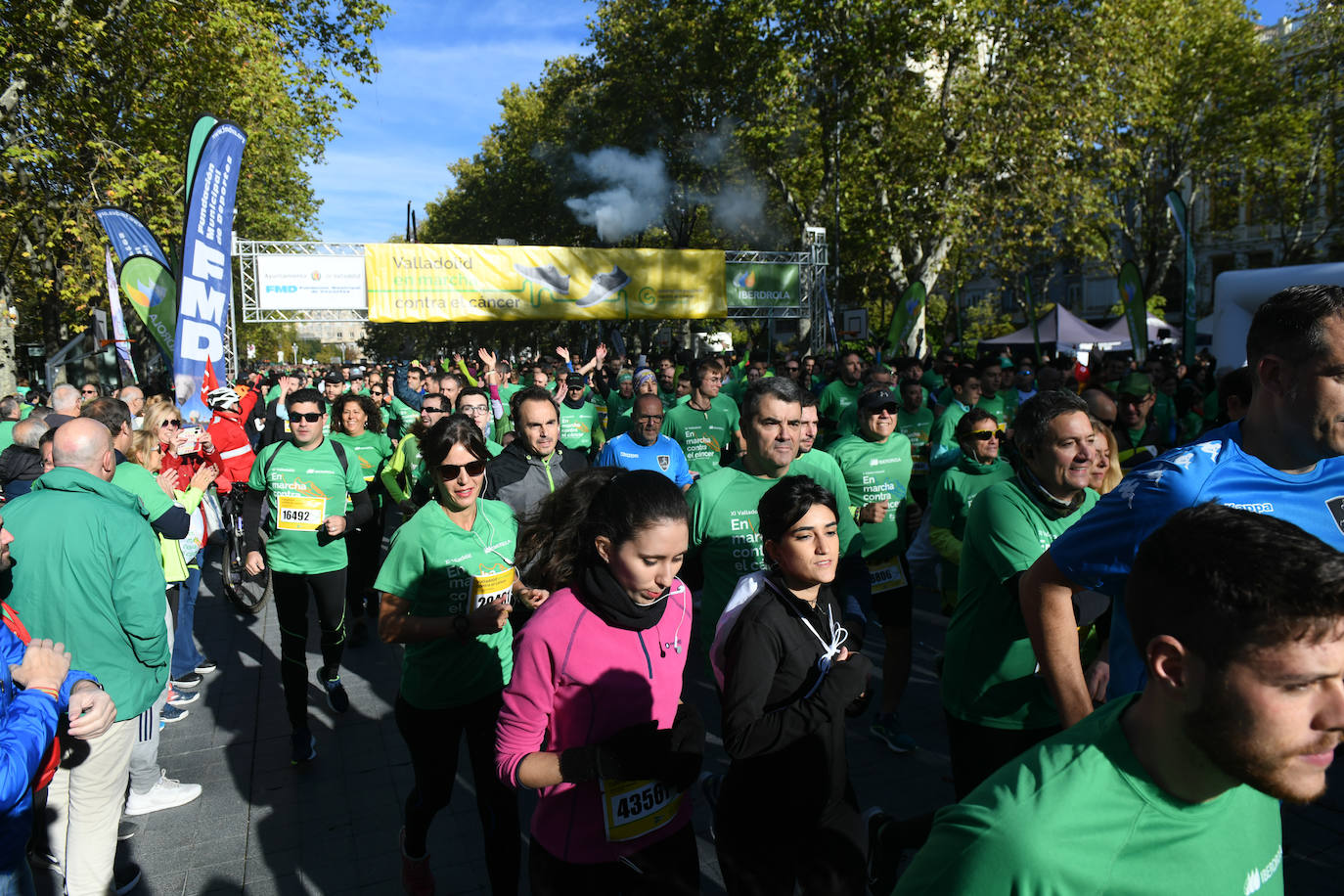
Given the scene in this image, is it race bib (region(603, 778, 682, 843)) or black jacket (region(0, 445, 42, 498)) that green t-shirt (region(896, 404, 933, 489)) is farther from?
black jacket (region(0, 445, 42, 498))

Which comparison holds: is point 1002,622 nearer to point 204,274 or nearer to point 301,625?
point 301,625

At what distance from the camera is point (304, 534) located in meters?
4.82

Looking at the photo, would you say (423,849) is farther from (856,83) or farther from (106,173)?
(856,83)

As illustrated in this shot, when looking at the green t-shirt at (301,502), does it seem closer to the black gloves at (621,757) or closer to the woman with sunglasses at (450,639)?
the woman with sunglasses at (450,639)

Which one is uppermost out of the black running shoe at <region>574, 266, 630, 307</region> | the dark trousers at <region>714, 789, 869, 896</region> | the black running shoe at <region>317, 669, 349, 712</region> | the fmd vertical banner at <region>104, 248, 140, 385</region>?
the black running shoe at <region>574, 266, 630, 307</region>

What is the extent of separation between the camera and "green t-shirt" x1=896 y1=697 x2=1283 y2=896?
112 cm

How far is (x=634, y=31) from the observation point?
30.2 metres

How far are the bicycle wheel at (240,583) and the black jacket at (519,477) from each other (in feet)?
12.5

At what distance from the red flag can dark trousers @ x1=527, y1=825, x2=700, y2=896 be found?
662 centimetres

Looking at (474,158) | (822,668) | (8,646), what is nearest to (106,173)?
(8,646)

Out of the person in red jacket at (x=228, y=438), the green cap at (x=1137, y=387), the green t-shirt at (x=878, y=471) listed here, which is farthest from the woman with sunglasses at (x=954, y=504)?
the person in red jacket at (x=228, y=438)

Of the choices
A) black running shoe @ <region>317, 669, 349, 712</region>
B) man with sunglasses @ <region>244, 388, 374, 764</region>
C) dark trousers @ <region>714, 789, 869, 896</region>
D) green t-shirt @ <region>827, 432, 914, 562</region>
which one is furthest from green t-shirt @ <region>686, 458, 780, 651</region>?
black running shoe @ <region>317, 669, 349, 712</region>

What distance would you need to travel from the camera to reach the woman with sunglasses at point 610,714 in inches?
84.9

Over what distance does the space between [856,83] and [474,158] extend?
118 ft
